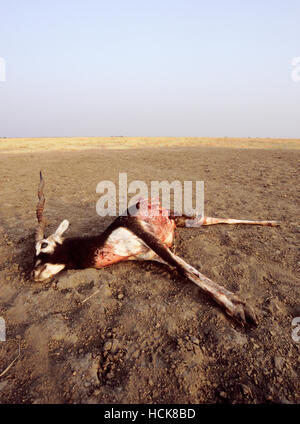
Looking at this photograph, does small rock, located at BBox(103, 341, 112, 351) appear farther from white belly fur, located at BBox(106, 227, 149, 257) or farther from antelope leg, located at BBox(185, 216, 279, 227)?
antelope leg, located at BBox(185, 216, 279, 227)

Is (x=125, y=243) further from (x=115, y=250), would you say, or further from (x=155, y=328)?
(x=155, y=328)

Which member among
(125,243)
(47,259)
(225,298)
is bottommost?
(225,298)

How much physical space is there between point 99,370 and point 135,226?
161 cm

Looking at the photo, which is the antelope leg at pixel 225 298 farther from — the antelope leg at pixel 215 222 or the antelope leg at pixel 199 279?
the antelope leg at pixel 215 222

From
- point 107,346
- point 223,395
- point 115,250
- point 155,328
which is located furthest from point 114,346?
point 115,250

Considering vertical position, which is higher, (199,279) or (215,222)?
(215,222)

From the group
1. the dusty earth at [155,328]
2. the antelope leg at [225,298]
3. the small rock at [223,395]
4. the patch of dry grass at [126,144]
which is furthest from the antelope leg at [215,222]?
the patch of dry grass at [126,144]

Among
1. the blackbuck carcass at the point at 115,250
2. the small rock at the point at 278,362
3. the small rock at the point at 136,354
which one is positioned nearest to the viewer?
the small rock at the point at 278,362

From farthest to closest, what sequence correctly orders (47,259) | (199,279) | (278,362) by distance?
(47,259)
(199,279)
(278,362)

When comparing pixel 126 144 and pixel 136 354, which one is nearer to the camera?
pixel 136 354

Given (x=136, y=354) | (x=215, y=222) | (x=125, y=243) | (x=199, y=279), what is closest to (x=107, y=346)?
(x=136, y=354)

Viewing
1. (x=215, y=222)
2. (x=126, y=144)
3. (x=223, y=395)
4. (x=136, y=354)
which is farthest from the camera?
(x=126, y=144)
